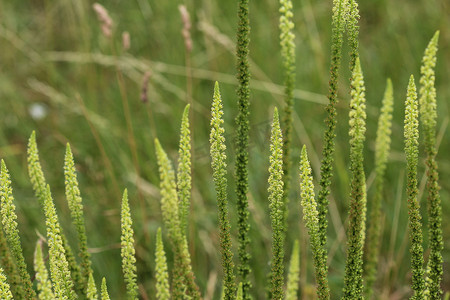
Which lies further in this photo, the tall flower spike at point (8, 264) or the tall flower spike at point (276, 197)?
the tall flower spike at point (8, 264)

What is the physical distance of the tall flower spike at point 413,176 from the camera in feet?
5.63

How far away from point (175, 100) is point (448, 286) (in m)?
2.52

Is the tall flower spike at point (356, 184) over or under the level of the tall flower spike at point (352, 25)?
under

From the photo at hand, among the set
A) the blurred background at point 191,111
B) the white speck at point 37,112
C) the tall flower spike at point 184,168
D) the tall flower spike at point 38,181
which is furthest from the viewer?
the white speck at point 37,112

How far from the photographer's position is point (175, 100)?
16.9ft

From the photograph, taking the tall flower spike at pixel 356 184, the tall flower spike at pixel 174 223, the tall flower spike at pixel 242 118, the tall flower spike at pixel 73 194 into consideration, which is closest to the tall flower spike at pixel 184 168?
the tall flower spike at pixel 174 223

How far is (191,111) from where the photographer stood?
4.06 meters

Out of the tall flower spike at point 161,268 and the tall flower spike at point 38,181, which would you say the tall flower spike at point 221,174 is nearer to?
the tall flower spike at point 161,268

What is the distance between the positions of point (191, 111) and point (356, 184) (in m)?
2.38

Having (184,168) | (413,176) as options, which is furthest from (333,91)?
(184,168)

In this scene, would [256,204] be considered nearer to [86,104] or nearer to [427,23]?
[86,104]

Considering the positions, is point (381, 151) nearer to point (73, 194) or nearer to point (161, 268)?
point (161, 268)

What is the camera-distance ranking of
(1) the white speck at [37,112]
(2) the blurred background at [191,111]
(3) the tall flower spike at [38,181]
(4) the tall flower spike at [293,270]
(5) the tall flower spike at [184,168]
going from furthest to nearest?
1. (1) the white speck at [37,112]
2. (2) the blurred background at [191,111]
3. (3) the tall flower spike at [38,181]
4. (5) the tall flower spike at [184,168]
5. (4) the tall flower spike at [293,270]

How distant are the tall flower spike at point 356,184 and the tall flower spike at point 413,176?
0.12 meters
